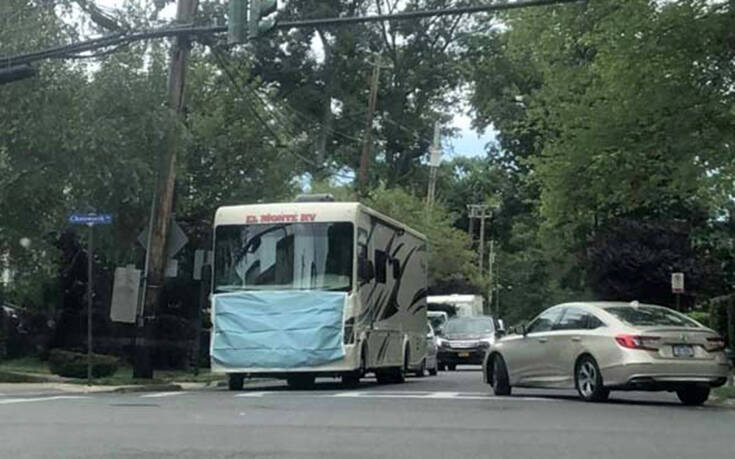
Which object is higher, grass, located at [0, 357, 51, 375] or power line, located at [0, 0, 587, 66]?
power line, located at [0, 0, 587, 66]

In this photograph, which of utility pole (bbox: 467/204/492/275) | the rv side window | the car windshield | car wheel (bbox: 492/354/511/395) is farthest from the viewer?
utility pole (bbox: 467/204/492/275)

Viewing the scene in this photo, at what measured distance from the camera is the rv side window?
66.9ft

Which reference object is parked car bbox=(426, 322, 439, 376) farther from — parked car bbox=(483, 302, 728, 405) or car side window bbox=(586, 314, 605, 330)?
car side window bbox=(586, 314, 605, 330)

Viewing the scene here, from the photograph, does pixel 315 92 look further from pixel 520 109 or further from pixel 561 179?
pixel 561 179

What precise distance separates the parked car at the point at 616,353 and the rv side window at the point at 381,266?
4029mm

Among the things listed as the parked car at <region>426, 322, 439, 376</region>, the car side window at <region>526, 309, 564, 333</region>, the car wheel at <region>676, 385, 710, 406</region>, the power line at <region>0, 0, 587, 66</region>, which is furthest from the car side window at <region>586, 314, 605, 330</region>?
the parked car at <region>426, 322, 439, 376</region>

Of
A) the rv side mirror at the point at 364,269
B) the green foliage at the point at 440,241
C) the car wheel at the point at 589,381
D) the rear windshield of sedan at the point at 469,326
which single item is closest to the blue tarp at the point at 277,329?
the rv side mirror at the point at 364,269

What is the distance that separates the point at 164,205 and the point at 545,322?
837cm

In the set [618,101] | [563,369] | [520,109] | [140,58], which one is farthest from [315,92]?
[563,369]

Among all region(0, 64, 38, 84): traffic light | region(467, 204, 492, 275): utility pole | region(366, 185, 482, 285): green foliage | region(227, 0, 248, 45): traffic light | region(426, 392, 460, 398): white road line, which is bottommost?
region(426, 392, 460, 398): white road line

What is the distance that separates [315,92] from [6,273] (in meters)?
25.8

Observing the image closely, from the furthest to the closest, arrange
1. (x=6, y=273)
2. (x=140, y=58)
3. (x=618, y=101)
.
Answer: (x=6, y=273) < (x=140, y=58) < (x=618, y=101)

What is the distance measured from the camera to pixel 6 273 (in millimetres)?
26250

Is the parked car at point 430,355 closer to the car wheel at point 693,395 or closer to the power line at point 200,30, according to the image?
the car wheel at point 693,395
